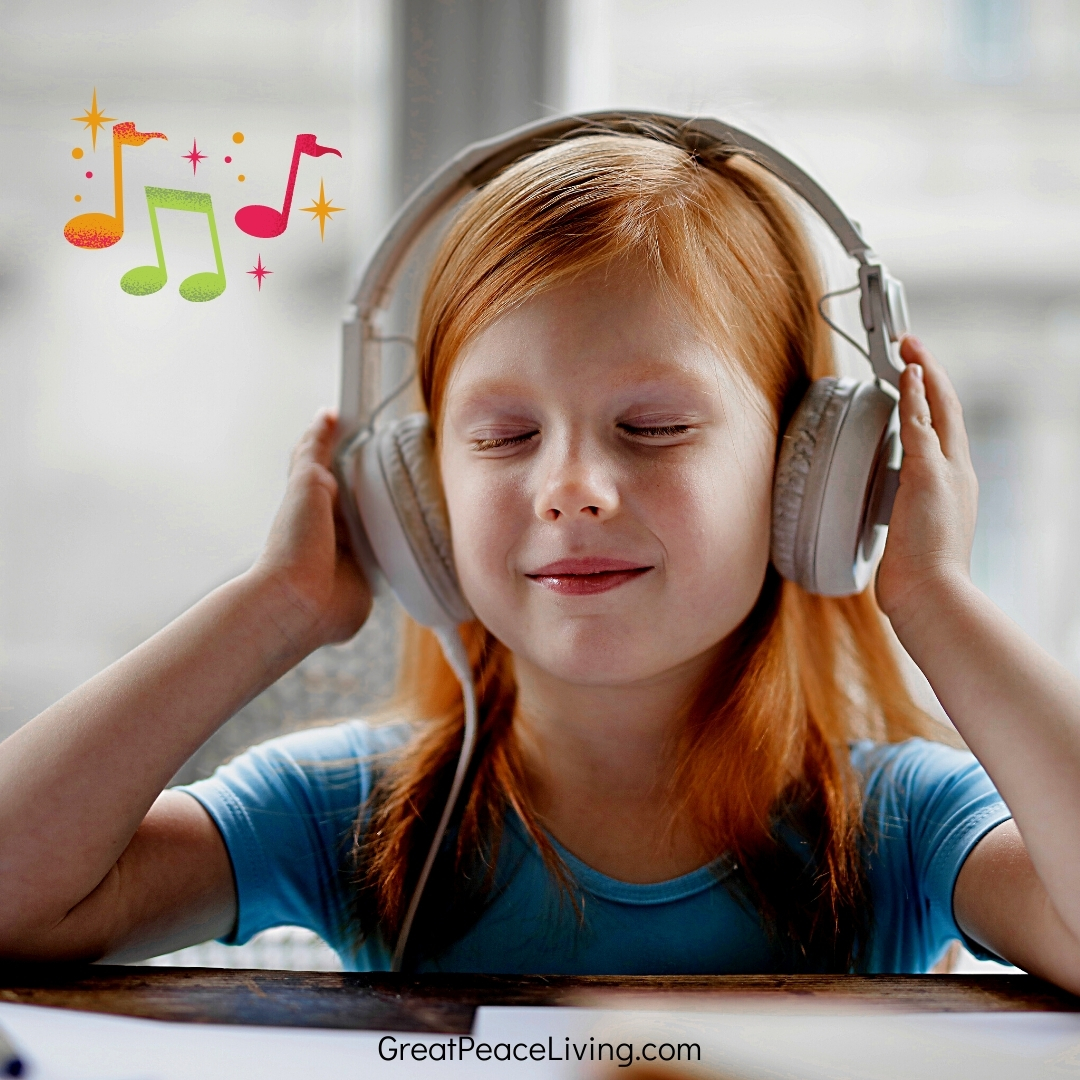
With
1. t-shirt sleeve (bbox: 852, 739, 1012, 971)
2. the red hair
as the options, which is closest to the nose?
the red hair

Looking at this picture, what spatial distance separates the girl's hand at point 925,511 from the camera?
2.17 ft

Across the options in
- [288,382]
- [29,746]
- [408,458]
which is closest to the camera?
[29,746]

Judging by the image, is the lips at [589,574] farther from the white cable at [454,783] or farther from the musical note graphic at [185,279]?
the musical note graphic at [185,279]

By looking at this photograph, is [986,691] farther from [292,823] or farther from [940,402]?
[292,823]

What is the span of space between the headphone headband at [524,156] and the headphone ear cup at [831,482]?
4cm

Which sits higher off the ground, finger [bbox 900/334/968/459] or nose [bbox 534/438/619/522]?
finger [bbox 900/334/968/459]

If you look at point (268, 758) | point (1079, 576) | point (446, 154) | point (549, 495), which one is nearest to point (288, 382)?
point (446, 154)

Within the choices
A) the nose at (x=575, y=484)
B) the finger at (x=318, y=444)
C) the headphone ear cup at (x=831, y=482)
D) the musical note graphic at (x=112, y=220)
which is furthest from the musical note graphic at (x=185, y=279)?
the headphone ear cup at (x=831, y=482)

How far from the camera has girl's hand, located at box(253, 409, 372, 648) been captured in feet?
2.42

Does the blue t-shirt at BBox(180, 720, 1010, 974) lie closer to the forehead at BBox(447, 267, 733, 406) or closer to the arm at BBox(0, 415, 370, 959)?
the arm at BBox(0, 415, 370, 959)

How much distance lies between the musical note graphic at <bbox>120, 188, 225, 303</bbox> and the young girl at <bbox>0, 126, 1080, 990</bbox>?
14 centimetres

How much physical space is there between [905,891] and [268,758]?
0.50m

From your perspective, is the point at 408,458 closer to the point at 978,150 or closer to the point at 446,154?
the point at 446,154

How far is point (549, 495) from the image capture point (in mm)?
626
